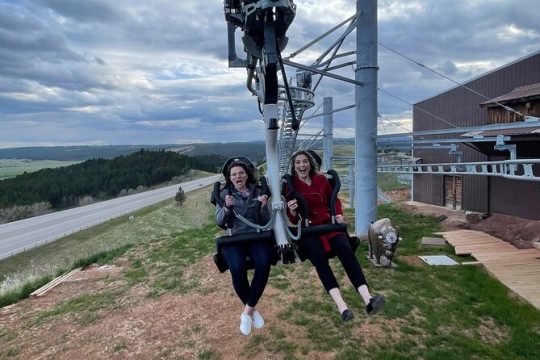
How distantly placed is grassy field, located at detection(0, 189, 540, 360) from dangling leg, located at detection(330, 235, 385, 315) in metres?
2.46

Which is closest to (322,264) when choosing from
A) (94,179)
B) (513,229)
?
(513,229)

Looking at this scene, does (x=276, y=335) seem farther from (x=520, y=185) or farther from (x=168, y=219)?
(x=168, y=219)

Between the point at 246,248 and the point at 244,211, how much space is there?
0.44 m

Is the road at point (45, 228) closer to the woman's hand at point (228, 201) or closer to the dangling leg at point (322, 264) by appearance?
the woman's hand at point (228, 201)

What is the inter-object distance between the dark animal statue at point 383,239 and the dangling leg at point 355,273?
5561 mm

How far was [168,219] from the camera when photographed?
1331 inches

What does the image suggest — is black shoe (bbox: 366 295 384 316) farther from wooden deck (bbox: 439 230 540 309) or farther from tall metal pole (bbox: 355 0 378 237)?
tall metal pole (bbox: 355 0 378 237)

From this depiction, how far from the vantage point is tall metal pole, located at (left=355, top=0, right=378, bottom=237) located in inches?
409

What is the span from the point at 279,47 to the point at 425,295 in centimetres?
646

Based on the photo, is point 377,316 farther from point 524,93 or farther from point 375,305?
point 524,93

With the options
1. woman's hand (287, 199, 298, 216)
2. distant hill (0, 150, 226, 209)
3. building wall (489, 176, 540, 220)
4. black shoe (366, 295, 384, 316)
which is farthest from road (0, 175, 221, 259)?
black shoe (366, 295, 384, 316)

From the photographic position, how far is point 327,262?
14.8 ft

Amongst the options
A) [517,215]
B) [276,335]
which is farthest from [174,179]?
[276,335]

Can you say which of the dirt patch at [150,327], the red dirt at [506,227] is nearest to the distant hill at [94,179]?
the dirt patch at [150,327]
